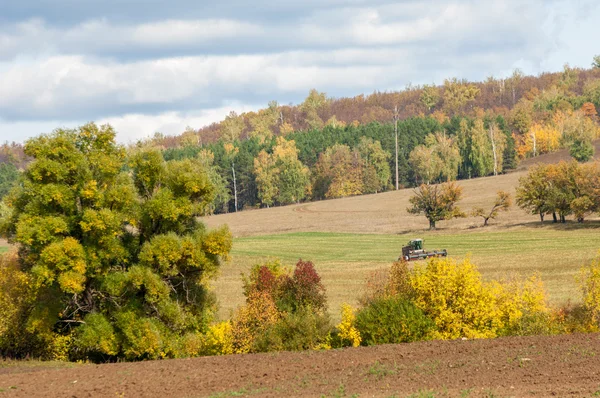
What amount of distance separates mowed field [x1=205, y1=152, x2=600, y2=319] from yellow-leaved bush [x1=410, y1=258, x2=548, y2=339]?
8.73 ft

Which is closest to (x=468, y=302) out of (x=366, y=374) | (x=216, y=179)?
(x=366, y=374)

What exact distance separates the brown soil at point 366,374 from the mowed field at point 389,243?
→ 9.33 m

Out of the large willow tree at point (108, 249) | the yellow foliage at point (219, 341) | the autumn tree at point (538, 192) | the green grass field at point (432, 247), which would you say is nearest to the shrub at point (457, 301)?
the yellow foliage at point (219, 341)

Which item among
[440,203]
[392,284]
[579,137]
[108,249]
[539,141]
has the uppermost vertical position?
[539,141]

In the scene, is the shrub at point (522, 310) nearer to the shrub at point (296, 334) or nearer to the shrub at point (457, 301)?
the shrub at point (457, 301)

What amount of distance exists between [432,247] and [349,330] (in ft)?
133

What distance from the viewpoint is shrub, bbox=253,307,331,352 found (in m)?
31.0

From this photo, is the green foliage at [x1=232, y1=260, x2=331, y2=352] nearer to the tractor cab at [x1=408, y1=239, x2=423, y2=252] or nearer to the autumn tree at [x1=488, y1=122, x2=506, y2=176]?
the tractor cab at [x1=408, y1=239, x2=423, y2=252]

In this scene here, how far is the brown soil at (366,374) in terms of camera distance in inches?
802

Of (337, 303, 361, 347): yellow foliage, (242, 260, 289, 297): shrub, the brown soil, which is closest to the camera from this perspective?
the brown soil

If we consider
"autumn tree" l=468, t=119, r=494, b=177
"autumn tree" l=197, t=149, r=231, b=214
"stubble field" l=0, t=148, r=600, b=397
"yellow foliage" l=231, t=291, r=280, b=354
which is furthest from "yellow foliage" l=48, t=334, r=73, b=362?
"autumn tree" l=468, t=119, r=494, b=177

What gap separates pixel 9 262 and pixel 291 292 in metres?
15.2

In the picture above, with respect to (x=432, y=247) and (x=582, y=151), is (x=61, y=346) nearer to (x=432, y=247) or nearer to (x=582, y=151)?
(x=432, y=247)

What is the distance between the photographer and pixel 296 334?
31.1m
